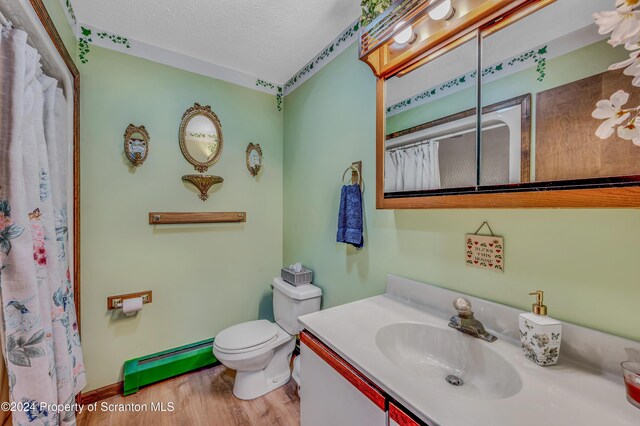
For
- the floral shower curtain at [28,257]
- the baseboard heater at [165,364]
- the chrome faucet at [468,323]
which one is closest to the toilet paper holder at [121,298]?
the baseboard heater at [165,364]

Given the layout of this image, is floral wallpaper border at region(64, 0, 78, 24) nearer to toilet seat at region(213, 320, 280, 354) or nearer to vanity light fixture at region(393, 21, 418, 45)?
vanity light fixture at region(393, 21, 418, 45)

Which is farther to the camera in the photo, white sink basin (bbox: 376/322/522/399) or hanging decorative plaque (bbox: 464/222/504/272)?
hanging decorative plaque (bbox: 464/222/504/272)

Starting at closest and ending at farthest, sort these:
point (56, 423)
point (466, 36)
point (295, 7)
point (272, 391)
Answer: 1. point (466, 36)
2. point (56, 423)
3. point (295, 7)
4. point (272, 391)

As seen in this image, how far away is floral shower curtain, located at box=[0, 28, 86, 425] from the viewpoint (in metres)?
0.94

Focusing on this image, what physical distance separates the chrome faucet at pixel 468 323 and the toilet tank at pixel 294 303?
39.9 inches

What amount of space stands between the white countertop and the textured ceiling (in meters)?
1.70

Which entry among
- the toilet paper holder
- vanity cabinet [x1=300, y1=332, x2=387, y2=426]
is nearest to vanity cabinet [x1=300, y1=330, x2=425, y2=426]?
vanity cabinet [x1=300, y1=332, x2=387, y2=426]

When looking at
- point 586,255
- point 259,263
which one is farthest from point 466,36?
point 259,263

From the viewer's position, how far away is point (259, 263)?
228 cm

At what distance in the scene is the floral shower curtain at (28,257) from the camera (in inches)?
37.0

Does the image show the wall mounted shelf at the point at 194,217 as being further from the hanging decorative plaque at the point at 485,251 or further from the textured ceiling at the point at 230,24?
the hanging decorative plaque at the point at 485,251

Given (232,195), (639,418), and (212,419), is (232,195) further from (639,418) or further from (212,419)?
(639,418)

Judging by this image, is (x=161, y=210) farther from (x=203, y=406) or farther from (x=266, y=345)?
(x=203, y=406)

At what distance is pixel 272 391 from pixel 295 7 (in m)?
2.38
